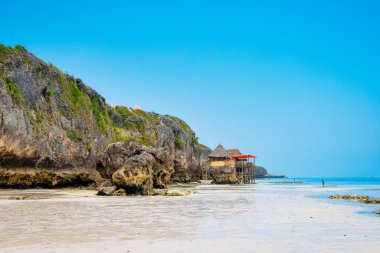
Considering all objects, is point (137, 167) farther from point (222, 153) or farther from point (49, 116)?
point (222, 153)

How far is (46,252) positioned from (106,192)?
68.9 feet

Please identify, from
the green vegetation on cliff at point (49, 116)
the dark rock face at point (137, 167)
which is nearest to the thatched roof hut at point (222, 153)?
the green vegetation on cliff at point (49, 116)

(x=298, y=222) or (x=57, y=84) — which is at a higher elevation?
(x=57, y=84)

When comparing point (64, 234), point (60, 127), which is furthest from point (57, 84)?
point (64, 234)

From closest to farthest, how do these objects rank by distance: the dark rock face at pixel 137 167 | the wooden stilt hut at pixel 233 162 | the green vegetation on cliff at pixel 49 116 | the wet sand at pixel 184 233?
the wet sand at pixel 184 233 → the dark rock face at pixel 137 167 → the green vegetation on cliff at pixel 49 116 → the wooden stilt hut at pixel 233 162

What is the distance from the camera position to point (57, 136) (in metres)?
40.8

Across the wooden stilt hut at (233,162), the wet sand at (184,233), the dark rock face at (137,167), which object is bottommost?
the wet sand at (184,233)

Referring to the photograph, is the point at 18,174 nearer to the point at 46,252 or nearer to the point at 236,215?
the point at 236,215

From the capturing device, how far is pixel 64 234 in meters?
10.8

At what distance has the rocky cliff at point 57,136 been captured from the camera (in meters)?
33.3

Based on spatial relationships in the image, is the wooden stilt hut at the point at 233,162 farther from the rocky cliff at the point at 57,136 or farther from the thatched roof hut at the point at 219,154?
the rocky cliff at the point at 57,136

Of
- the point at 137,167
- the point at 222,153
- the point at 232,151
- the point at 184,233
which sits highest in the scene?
the point at 232,151

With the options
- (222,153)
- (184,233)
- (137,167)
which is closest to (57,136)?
(137,167)

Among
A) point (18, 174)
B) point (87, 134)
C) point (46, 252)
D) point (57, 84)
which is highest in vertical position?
point (57, 84)
